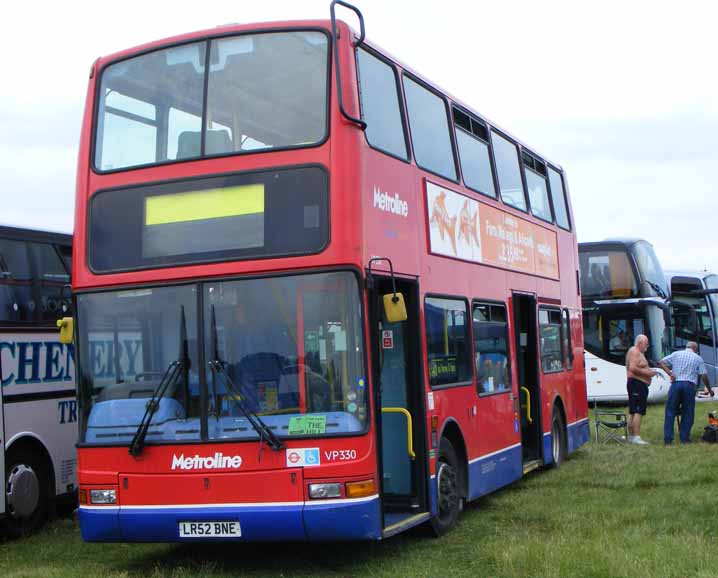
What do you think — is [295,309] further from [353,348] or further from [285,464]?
[285,464]

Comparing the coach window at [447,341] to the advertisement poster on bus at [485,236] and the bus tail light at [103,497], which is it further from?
the bus tail light at [103,497]

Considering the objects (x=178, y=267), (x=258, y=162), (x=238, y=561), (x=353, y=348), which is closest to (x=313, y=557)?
(x=238, y=561)

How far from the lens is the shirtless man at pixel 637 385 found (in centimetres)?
1950

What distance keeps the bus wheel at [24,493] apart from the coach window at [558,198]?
866 centimetres

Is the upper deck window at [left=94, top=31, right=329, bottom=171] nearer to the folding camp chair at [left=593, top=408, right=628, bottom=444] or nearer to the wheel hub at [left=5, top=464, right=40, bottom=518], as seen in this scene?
the wheel hub at [left=5, top=464, right=40, bottom=518]

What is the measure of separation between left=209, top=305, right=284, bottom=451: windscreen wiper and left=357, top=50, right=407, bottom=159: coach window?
218 cm

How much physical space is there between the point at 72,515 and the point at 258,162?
634cm

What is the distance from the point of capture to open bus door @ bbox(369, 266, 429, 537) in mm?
9961

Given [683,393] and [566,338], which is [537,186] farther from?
[683,393]

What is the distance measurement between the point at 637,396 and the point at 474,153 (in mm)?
8273

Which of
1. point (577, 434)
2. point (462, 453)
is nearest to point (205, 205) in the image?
point (462, 453)

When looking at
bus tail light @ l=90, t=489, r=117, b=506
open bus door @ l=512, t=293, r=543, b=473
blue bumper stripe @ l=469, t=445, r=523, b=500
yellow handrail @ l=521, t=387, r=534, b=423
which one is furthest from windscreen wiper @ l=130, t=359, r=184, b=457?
yellow handrail @ l=521, t=387, r=534, b=423

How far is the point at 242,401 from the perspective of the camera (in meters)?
8.77

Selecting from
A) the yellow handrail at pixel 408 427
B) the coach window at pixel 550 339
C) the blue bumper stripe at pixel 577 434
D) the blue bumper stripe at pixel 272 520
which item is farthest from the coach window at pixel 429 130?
the blue bumper stripe at pixel 577 434
